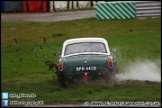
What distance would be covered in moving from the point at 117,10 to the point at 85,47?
15.8 meters

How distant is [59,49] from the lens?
22.3 metres

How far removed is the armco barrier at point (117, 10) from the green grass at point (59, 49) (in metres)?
0.65

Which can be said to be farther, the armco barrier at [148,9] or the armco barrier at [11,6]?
the armco barrier at [11,6]

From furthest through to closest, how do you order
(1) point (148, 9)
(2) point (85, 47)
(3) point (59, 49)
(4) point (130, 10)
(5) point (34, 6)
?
(5) point (34, 6) < (1) point (148, 9) < (4) point (130, 10) < (3) point (59, 49) < (2) point (85, 47)

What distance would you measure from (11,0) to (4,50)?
21.2 meters

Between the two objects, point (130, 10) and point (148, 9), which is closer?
point (130, 10)

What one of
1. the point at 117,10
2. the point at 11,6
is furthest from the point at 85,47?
the point at 11,6

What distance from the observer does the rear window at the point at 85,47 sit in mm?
15708

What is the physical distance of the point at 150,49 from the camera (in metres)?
22.0

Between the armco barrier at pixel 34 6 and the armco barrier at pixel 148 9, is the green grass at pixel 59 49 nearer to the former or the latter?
the armco barrier at pixel 148 9

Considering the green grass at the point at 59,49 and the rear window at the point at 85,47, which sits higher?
the rear window at the point at 85,47

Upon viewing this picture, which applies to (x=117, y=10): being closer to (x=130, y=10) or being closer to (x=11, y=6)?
(x=130, y=10)

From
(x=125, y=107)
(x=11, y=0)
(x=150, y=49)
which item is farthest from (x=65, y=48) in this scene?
(x=11, y=0)

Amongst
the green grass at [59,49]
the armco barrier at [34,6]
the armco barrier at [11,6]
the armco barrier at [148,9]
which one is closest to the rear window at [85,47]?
the green grass at [59,49]
